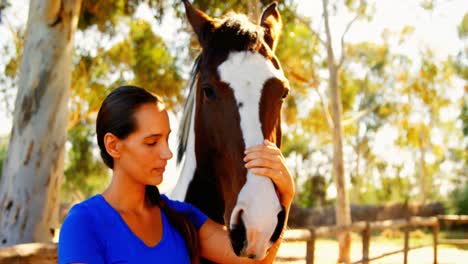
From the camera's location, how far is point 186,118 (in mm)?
2447

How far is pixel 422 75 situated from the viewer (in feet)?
58.1

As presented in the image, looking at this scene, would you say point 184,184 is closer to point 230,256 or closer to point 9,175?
point 230,256

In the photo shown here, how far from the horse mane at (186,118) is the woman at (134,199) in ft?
2.52

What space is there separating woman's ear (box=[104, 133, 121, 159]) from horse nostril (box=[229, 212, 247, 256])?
408 mm

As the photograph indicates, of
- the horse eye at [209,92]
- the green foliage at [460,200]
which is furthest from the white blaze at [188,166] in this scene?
the green foliage at [460,200]

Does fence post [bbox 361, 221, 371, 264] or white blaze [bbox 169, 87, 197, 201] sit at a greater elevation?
white blaze [bbox 169, 87, 197, 201]

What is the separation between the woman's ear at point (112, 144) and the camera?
57.1 inches

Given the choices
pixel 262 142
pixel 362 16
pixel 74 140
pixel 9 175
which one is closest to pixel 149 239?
pixel 262 142

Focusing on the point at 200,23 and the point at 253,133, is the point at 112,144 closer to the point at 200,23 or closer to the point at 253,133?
the point at 253,133

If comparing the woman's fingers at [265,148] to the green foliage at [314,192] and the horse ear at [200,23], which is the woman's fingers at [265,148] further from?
the green foliage at [314,192]

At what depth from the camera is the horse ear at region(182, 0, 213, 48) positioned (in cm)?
213

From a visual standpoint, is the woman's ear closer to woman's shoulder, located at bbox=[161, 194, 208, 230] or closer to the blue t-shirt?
the blue t-shirt

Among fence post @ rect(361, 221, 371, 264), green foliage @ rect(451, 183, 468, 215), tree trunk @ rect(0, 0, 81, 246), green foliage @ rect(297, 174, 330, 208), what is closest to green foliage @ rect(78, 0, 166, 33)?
tree trunk @ rect(0, 0, 81, 246)

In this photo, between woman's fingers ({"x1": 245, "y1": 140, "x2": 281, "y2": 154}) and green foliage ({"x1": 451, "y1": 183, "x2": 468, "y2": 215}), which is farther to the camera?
green foliage ({"x1": 451, "y1": 183, "x2": 468, "y2": 215})
